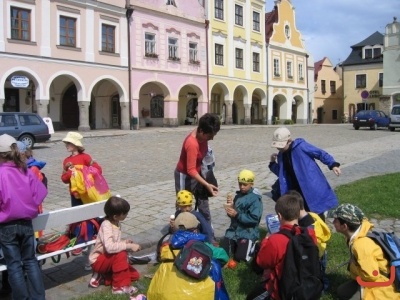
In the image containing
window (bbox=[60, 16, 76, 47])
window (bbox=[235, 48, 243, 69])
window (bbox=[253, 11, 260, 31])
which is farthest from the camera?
window (bbox=[253, 11, 260, 31])

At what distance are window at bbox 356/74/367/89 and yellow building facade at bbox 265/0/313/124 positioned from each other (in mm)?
8746

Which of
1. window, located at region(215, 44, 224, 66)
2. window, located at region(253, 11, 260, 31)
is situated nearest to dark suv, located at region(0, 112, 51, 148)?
window, located at region(215, 44, 224, 66)

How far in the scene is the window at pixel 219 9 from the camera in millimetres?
36188

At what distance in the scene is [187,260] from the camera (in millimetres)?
3260

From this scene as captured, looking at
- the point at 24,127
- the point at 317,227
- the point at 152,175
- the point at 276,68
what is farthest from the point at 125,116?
the point at 317,227

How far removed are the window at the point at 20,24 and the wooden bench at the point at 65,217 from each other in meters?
21.3

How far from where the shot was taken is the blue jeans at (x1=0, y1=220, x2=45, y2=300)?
373 cm

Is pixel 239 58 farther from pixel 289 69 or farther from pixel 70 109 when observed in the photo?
pixel 70 109

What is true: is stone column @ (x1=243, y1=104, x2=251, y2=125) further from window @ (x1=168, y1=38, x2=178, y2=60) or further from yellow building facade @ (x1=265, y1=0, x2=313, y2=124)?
window @ (x1=168, y1=38, x2=178, y2=60)

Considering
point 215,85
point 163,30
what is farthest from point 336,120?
point 163,30

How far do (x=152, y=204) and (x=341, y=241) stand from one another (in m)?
3.59

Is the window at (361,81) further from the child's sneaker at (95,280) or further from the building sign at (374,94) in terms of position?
the child's sneaker at (95,280)

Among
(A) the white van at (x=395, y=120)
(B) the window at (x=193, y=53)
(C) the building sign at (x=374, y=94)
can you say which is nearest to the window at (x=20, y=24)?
(B) the window at (x=193, y=53)

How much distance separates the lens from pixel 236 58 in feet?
125
